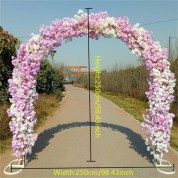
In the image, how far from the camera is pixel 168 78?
309 inches

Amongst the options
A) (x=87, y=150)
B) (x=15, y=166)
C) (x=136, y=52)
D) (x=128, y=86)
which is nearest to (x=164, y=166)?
(x=87, y=150)

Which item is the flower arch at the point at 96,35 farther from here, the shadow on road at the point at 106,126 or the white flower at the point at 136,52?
the shadow on road at the point at 106,126

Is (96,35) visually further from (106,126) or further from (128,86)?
(128,86)

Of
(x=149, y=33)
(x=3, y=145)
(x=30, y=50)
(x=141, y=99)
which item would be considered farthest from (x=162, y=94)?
(x=141, y=99)

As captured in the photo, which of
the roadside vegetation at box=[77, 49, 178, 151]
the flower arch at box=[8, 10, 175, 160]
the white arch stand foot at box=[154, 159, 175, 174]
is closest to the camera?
the white arch stand foot at box=[154, 159, 175, 174]

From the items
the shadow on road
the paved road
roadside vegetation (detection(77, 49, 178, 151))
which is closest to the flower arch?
the paved road

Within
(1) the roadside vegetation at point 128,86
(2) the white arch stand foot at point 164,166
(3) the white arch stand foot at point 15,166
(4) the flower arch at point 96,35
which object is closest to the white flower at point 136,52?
(4) the flower arch at point 96,35

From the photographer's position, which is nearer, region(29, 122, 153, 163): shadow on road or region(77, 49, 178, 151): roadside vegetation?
region(29, 122, 153, 163): shadow on road

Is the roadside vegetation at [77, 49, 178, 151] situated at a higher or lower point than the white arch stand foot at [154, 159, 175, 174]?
higher

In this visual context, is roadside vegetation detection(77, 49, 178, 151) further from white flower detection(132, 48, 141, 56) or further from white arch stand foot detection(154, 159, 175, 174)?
white arch stand foot detection(154, 159, 175, 174)

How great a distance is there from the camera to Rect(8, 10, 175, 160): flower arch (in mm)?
7770

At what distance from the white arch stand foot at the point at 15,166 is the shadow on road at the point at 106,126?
0.48 metres

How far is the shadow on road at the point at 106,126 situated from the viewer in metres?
9.07

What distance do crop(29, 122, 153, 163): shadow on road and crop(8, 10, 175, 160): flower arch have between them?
895 mm
